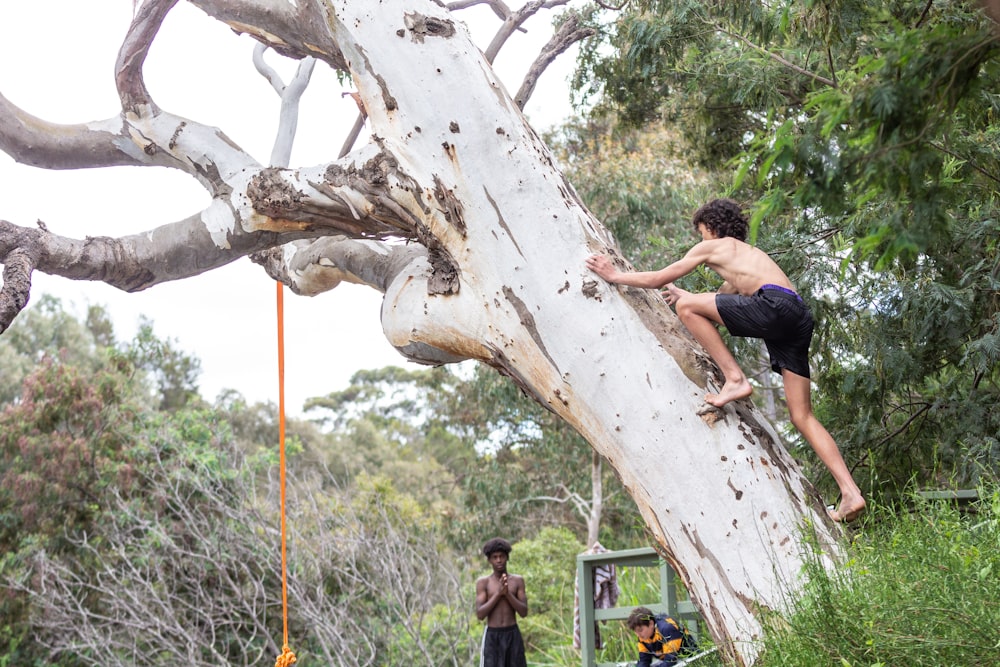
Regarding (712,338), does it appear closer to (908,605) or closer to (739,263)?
(739,263)

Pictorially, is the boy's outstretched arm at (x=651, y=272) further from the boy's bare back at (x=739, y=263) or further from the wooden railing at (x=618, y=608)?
the wooden railing at (x=618, y=608)

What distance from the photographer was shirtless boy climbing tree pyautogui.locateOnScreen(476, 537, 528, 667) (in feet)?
21.4

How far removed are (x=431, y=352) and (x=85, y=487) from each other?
32.2 ft

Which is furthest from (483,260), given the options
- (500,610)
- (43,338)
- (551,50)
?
(43,338)

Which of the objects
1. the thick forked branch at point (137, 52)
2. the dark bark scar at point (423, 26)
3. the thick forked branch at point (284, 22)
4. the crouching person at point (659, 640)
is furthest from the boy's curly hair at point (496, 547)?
the thick forked branch at point (137, 52)

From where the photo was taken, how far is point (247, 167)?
556 centimetres

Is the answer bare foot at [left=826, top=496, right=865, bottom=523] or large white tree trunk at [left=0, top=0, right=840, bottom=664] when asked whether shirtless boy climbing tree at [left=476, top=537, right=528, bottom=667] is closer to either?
large white tree trunk at [left=0, top=0, right=840, bottom=664]

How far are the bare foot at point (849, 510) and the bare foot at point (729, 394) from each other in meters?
0.59

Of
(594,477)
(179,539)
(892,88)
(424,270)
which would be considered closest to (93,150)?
(424,270)

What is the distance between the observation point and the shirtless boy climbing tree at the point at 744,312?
4207 mm

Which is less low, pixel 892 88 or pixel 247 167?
pixel 247 167

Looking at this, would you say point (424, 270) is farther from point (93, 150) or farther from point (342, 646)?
point (342, 646)

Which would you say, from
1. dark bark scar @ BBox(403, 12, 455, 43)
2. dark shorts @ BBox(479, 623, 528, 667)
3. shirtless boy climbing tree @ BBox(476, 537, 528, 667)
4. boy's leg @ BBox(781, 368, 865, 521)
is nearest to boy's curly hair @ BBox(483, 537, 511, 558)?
shirtless boy climbing tree @ BBox(476, 537, 528, 667)

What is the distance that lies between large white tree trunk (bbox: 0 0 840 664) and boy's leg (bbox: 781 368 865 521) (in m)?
0.12
